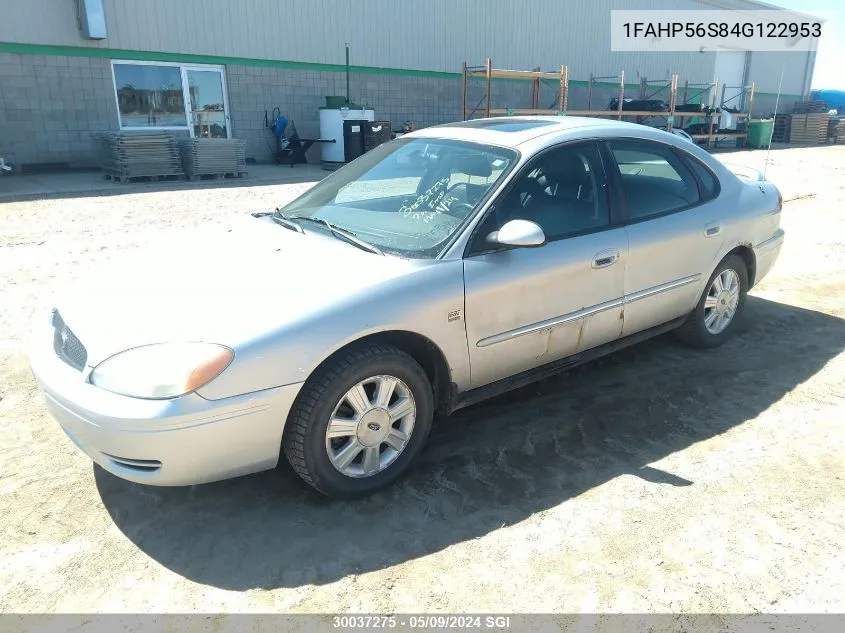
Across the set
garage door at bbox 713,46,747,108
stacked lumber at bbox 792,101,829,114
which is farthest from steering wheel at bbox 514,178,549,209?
stacked lumber at bbox 792,101,829,114

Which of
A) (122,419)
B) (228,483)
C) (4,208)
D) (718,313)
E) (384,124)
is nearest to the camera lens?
(122,419)

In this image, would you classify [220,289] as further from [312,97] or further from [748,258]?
[312,97]

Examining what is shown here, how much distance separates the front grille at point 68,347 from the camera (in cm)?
270

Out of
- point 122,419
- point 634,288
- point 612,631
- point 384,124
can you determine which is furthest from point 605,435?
point 384,124

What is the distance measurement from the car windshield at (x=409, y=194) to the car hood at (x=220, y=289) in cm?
22

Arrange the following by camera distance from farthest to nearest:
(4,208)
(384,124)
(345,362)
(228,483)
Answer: (384,124) < (4,208) < (228,483) < (345,362)

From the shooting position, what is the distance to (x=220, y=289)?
9.37 feet

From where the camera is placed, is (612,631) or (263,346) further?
(263,346)

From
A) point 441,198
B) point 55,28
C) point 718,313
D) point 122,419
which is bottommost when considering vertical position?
point 718,313

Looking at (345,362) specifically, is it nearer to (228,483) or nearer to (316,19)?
(228,483)

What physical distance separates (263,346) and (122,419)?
59cm

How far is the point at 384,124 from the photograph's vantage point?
57.1ft

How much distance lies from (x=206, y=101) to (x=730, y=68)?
93.6 ft

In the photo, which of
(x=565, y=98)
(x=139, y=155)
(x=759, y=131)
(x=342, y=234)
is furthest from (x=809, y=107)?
(x=342, y=234)
